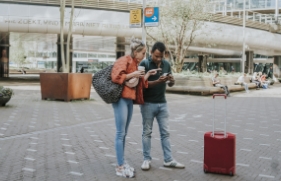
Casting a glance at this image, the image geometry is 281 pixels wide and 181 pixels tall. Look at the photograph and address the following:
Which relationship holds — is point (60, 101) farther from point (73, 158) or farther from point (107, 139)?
point (73, 158)

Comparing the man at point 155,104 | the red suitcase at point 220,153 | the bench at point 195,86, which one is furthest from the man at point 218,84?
the red suitcase at point 220,153

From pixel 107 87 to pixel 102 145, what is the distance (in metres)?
2.23

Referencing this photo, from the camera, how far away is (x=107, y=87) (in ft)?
15.1

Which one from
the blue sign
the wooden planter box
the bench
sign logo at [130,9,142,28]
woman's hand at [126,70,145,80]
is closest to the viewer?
woman's hand at [126,70,145,80]

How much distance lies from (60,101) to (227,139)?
10.2 metres

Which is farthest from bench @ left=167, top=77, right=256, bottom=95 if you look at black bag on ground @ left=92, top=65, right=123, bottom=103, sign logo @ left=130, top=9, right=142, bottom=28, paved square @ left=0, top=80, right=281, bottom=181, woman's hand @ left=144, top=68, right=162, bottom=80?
black bag on ground @ left=92, top=65, right=123, bottom=103

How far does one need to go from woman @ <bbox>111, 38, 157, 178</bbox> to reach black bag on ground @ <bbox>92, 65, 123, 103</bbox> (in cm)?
7

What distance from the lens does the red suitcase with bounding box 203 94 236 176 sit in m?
4.67

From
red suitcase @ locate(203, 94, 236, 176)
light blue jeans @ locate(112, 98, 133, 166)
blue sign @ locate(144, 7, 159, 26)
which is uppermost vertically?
blue sign @ locate(144, 7, 159, 26)

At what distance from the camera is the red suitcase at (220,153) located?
4.67 metres

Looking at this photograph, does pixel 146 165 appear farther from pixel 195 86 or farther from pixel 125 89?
pixel 195 86

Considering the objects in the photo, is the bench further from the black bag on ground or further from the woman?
the black bag on ground

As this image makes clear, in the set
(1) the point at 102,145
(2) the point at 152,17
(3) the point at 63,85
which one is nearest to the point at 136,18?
(2) the point at 152,17

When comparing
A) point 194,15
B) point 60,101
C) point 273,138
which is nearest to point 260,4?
point 194,15
